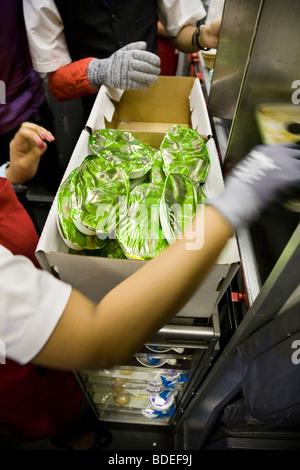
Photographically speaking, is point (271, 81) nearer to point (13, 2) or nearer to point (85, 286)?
point (85, 286)

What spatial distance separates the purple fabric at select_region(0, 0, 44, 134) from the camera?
1.51 metres

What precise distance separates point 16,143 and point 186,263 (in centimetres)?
80

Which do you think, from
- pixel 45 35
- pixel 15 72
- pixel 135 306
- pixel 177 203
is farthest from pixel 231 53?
pixel 15 72

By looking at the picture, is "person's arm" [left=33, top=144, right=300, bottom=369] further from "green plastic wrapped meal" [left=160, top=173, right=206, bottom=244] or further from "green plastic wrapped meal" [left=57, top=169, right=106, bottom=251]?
"green plastic wrapped meal" [left=57, top=169, right=106, bottom=251]

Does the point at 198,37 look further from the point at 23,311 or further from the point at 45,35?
the point at 23,311

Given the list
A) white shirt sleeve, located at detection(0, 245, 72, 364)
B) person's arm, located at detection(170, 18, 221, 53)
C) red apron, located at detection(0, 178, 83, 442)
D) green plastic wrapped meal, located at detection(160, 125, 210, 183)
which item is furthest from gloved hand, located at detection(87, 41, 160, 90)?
white shirt sleeve, located at detection(0, 245, 72, 364)

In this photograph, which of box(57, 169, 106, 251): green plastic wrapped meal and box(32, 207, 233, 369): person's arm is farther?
box(57, 169, 106, 251): green plastic wrapped meal

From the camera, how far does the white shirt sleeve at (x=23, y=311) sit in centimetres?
53

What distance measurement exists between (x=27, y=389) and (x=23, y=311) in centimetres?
74

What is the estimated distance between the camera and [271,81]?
946mm

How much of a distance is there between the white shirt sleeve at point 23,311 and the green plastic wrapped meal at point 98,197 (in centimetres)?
30

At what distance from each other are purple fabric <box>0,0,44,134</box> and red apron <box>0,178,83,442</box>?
44.7 inches
